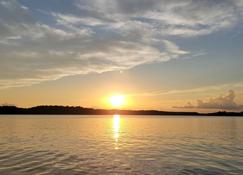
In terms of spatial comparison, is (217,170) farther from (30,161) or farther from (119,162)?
(30,161)

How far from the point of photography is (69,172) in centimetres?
2430

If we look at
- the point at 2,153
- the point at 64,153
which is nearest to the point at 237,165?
the point at 64,153

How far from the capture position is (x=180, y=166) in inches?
1101

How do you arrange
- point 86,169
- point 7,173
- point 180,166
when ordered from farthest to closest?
point 180,166
point 86,169
point 7,173

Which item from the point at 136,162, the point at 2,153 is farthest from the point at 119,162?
the point at 2,153

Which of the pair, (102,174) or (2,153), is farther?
(2,153)

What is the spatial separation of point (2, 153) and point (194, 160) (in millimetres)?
22365

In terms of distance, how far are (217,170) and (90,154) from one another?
15.1 m

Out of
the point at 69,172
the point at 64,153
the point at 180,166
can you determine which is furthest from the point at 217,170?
the point at 64,153

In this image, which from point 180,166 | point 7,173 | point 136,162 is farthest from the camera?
point 136,162

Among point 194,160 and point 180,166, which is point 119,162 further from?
point 194,160

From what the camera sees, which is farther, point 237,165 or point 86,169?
point 237,165

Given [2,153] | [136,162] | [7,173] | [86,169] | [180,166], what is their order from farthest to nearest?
[2,153] < [136,162] < [180,166] < [86,169] < [7,173]

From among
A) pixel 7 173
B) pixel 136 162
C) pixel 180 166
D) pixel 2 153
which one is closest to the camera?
pixel 7 173
